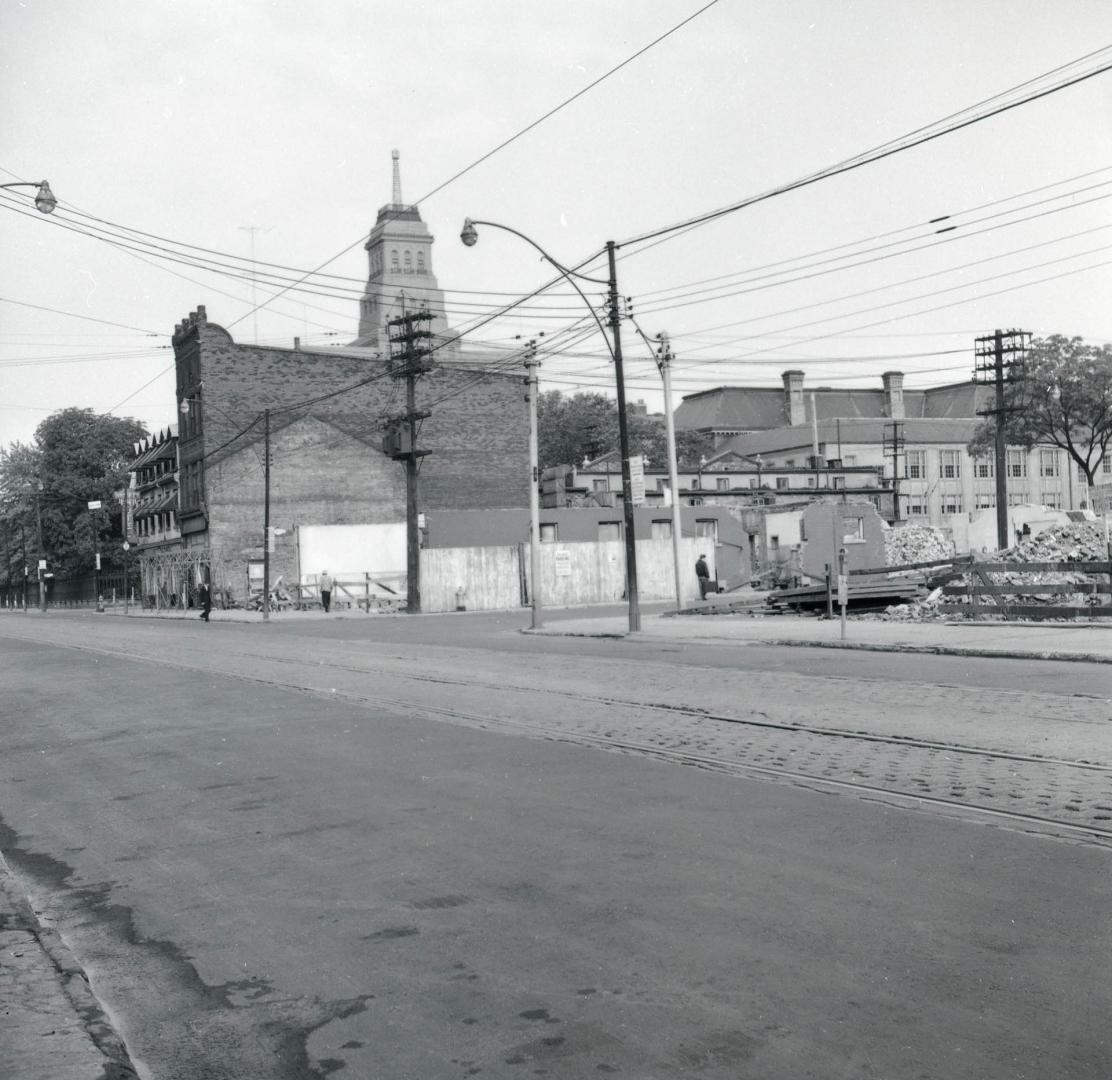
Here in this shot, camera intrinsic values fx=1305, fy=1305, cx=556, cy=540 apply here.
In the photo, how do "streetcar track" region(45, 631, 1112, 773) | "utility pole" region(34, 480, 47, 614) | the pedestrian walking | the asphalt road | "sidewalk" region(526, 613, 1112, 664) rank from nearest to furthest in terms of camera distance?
the asphalt road → "streetcar track" region(45, 631, 1112, 773) → "sidewalk" region(526, 613, 1112, 664) → the pedestrian walking → "utility pole" region(34, 480, 47, 614)

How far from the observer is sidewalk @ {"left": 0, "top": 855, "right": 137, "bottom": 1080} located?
419 cm

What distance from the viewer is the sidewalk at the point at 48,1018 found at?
4191 millimetres

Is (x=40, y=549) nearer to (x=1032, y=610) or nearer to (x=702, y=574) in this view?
(x=702, y=574)

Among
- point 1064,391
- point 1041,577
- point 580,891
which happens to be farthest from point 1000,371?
point 580,891

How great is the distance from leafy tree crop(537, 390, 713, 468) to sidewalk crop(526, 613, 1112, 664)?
78.4m

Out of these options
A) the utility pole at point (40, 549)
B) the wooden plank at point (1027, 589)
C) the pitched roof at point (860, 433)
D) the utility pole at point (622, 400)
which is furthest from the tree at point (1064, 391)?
the utility pole at point (40, 549)

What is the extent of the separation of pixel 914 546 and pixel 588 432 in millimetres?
59817

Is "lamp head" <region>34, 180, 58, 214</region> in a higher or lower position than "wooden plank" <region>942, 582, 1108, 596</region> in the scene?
higher

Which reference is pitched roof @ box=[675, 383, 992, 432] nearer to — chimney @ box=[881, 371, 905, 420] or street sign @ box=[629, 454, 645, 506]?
chimney @ box=[881, 371, 905, 420]

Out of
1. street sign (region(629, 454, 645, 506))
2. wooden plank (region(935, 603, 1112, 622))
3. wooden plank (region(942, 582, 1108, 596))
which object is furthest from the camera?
street sign (region(629, 454, 645, 506))

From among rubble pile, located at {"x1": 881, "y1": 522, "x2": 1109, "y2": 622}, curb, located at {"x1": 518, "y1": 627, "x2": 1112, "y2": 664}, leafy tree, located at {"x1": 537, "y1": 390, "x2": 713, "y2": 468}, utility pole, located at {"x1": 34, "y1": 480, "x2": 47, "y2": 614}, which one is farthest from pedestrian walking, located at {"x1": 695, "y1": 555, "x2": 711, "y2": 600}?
leafy tree, located at {"x1": 537, "y1": 390, "x2": 713, "y2": 468}

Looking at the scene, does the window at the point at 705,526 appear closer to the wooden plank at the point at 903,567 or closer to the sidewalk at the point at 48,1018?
the wooden plank at the point at 903,567

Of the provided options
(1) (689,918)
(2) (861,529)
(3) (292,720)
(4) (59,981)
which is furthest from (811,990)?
(2) (861,529)

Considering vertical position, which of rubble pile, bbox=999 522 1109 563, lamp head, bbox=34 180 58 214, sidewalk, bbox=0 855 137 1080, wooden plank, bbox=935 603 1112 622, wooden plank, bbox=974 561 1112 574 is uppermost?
lamp head, bbox=34 180 58 214
